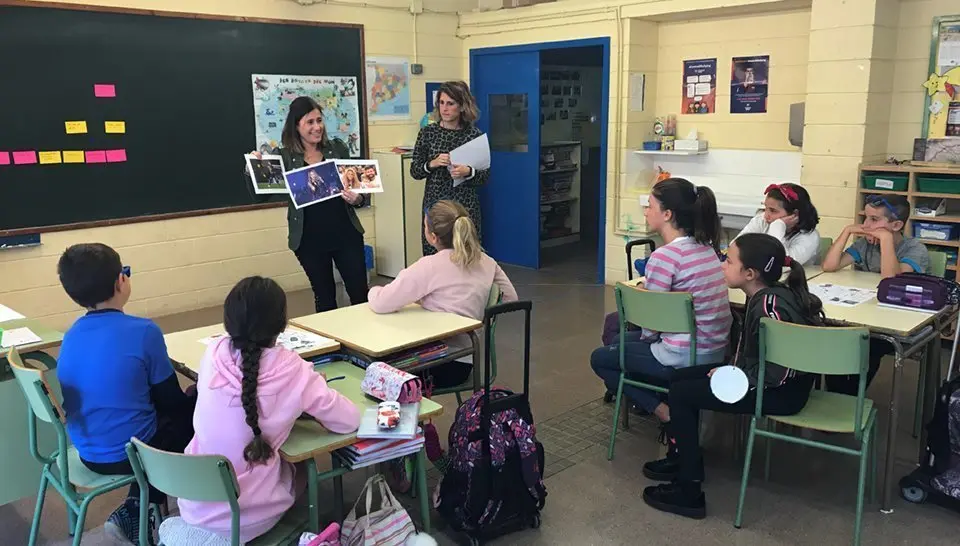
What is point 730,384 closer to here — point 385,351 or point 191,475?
point 385,351

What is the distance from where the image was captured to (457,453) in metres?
2.59

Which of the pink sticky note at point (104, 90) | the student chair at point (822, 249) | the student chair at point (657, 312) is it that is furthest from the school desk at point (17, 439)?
the student chair at point (822, 249)

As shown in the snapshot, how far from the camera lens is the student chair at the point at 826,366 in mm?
2412

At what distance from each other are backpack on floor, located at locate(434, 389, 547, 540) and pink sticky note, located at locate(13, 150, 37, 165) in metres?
3.75

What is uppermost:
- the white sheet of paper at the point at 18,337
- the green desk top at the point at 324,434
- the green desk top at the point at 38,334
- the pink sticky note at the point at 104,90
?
the pink sticky note at the point at 104,90

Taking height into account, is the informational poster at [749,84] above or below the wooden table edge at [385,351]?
above

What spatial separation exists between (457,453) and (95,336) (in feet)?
3.88

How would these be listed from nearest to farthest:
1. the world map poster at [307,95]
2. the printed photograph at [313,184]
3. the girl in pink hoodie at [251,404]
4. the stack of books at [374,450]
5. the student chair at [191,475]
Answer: the student chair at [191,475], the girl in pink hoodie at [251,404], the stack of books at [374,450], the printed photograph at [313,184], the world map poster at [307,95]

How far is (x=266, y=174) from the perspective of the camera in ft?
12.1

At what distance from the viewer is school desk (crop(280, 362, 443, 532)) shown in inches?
79.8

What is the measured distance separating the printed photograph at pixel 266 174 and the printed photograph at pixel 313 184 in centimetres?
6

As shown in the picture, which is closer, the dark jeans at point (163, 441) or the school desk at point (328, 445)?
the school desk at point (328, 445)

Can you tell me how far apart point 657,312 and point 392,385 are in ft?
3.90

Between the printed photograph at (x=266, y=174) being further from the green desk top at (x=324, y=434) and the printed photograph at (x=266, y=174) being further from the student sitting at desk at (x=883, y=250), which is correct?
the student sitting at desk at (x=883, y=250)
